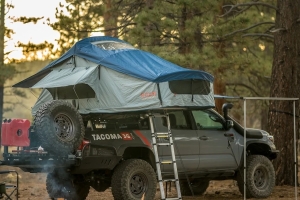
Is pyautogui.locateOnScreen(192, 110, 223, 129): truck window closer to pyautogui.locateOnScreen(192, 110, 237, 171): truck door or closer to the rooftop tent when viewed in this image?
pyautogui.locateOnScreen(192, 110, 237, 171): truck door

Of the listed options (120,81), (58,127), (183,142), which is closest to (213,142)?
(183,142)

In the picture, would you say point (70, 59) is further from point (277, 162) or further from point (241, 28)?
point (241, 28)

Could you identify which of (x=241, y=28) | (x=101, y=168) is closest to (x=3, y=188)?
(x=101, y=168)

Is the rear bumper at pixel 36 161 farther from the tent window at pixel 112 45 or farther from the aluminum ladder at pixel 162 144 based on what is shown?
the tent window at pixel 112 45

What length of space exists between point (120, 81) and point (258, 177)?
168 inches

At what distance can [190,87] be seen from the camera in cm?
1254

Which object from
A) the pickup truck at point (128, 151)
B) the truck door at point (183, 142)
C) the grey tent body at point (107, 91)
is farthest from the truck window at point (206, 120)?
the grey tent body at point (107, 91)

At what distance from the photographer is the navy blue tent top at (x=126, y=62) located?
12141 mm

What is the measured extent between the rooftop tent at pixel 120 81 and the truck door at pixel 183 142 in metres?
0.84

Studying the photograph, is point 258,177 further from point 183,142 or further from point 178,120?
point 178,120

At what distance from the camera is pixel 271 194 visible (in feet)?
50.5

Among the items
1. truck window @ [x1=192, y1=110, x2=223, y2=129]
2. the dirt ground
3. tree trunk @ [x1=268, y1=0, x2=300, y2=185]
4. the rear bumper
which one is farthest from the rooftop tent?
tree trunk @ [x1=268, y1=0, x2=300, y2=185]

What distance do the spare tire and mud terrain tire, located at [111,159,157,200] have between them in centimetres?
114

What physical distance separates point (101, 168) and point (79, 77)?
163 centimetres
